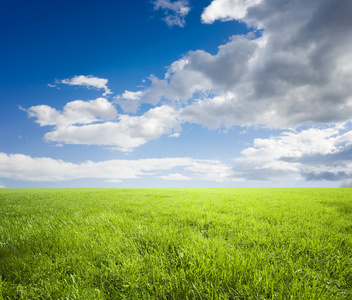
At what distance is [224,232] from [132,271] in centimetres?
282

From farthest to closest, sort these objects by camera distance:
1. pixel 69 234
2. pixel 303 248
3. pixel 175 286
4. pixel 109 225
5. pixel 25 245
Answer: pixel 109 225, pixel 69 234, pixel 25 245, pixel 303 248, pixel 175 286

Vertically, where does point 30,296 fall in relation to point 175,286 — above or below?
below

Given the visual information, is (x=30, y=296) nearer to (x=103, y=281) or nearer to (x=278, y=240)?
(x=103, y=281)

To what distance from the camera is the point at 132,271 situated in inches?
125

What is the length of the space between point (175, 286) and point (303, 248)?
10.3ft

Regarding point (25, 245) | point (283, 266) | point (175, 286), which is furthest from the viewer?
point (25, 245)

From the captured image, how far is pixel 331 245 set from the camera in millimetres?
4496

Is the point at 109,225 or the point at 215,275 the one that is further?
the point at 109,225

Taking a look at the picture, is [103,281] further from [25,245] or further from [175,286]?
[25,245]

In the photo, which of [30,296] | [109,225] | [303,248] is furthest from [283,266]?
[109,225]

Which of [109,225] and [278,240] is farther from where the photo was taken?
[109,225]

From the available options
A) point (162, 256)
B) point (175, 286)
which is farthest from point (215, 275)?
point (162, 256)

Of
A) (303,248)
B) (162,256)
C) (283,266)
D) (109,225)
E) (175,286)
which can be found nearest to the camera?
(175,286)

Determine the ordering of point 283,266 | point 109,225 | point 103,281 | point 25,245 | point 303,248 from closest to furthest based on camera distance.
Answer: point 103,281
point 283,266
point 303,248
point 25,245
point 109,225
